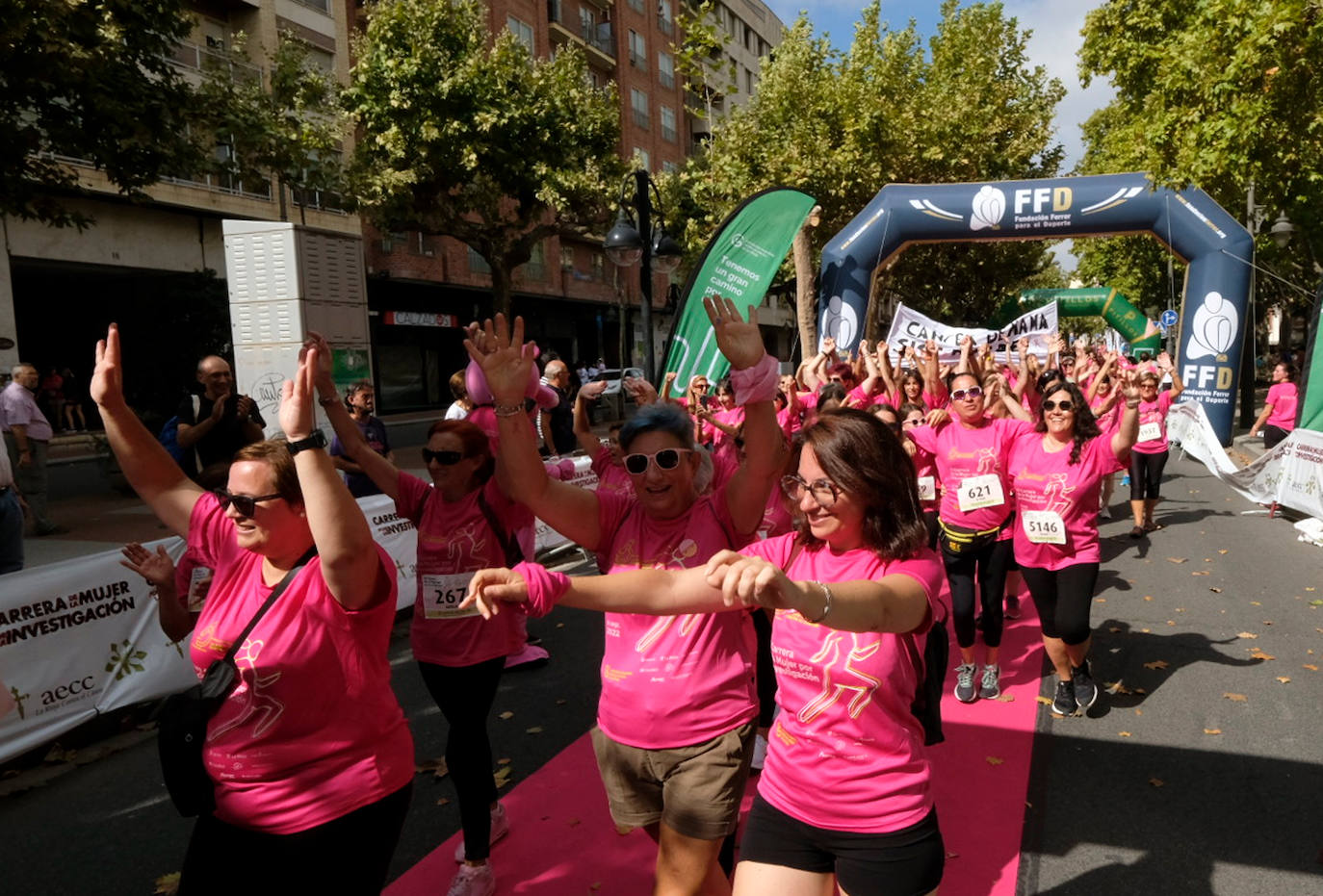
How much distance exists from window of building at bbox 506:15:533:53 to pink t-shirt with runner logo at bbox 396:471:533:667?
34.4 m

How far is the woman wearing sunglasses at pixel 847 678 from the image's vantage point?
2062 mm

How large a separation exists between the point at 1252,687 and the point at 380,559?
5343 millimetres

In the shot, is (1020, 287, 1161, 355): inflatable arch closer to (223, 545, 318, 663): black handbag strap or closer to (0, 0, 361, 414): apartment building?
(0, 0, 361, 414): apartment building

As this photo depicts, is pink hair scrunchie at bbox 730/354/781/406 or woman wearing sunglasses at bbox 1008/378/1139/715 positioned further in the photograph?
woman wearing sunglasses at bbox 1008/378/1139/715

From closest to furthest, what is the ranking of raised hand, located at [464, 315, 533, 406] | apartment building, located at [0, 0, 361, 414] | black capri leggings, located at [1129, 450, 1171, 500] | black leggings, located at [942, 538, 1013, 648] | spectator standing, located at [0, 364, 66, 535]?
1. raised hand, located at [464, 315, 533, 406]
2. black leggings, located at [942, 538, 1013, 648]
3. black capri leggings, located at [1129, 450, 1171, 500]
4. spectator standing, located at [0, 364, 66, 535]
5. apartment building, located at [0, 0, 361, 414]

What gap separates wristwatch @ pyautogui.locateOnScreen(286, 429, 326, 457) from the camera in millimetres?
2016

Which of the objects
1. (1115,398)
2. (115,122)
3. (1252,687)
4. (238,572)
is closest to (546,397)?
(238,572)

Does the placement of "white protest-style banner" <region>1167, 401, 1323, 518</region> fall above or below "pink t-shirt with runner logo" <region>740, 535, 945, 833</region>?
below

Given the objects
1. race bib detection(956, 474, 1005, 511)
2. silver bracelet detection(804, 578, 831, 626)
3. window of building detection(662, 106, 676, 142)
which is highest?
window of building detection(662, 106, 676, 142)

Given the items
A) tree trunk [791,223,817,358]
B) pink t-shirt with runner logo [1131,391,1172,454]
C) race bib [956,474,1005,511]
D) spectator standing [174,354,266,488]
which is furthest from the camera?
tree trunk [791,223,817,358]

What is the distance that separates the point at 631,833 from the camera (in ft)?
12.9

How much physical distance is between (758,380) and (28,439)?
11.1m

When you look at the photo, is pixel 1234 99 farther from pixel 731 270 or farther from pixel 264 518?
pixel 264 518

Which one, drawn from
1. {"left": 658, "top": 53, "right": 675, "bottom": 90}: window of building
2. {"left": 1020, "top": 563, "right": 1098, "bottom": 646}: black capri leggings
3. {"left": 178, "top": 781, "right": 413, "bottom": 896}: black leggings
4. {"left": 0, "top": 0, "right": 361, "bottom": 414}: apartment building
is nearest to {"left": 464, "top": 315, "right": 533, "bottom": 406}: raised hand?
{"left": 178, "top": 781, "right": 413, "bottom": 896}: black leggings
